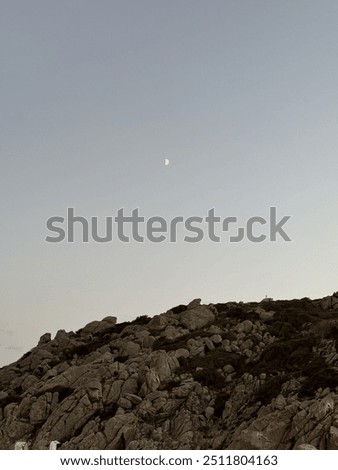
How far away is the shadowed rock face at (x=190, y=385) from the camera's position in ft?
125

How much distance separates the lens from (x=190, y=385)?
46.4m

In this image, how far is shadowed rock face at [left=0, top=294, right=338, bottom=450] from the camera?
38.1 m

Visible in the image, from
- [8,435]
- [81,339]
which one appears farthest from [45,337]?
[8,435]

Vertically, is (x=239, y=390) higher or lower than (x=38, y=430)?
higher

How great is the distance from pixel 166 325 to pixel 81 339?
11.6m

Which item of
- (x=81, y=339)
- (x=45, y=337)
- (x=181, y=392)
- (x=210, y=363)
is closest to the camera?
(x=181, y=392)

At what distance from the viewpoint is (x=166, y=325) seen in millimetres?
63531

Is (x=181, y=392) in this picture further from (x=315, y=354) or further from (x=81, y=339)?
(x=81, y=339)

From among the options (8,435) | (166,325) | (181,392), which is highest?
(166,325)

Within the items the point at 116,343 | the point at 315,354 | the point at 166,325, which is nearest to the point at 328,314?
the point at 315,354

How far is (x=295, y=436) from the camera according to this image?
113ft

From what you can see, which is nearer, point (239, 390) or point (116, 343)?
point (239, 390)
